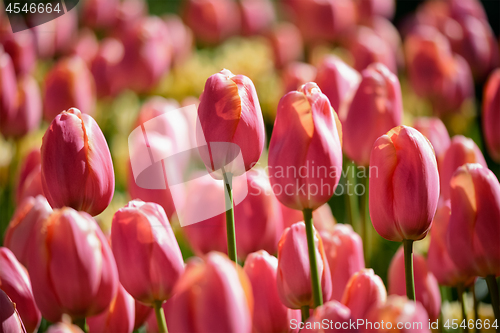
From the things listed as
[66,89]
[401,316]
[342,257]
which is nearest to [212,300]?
[401,316]

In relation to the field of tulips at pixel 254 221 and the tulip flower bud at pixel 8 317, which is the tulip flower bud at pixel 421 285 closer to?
the field of tulips at pixel 254 221

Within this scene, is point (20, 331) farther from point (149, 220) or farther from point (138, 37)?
point (138, 37)

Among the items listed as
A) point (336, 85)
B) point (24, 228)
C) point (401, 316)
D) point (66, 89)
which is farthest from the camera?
point (66, 89)

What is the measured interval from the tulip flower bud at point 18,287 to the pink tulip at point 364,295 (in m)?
0.27

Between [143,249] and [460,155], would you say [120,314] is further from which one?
[460,155]

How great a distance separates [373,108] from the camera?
560 millimetres

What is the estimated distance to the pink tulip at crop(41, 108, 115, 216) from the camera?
426 millimetres

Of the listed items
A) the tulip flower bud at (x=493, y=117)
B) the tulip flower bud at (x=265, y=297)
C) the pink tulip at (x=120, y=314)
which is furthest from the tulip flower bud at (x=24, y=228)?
the tulip flower bud at (x=493, y=117)

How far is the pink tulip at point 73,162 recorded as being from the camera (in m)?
0.43

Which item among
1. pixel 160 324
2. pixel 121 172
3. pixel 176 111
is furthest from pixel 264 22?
pixel 160 324

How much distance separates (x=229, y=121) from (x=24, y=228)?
0.25 m

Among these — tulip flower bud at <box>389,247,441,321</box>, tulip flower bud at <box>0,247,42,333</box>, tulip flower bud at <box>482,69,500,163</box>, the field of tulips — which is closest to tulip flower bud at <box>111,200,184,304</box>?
the field of tulips

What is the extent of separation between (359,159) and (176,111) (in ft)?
0.78

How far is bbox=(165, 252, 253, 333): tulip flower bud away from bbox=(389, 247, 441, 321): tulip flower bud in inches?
9.1
